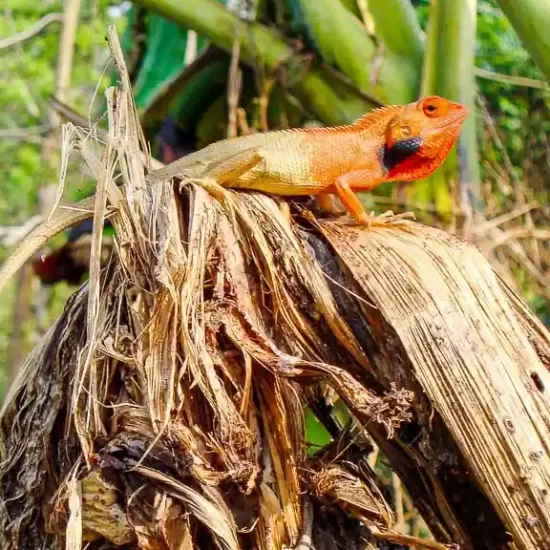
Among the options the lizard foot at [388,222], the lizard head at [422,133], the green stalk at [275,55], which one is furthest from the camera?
the green stalk at [275,55]

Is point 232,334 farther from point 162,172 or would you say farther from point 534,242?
point 534,242

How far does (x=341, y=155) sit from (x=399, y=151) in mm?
162

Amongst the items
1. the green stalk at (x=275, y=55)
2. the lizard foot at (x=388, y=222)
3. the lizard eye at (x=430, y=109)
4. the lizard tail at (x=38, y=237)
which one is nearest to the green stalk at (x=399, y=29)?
the green stalk at (x=275, y=55)

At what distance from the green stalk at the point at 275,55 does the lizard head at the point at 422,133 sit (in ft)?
1.71

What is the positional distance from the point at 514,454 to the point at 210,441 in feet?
1.39

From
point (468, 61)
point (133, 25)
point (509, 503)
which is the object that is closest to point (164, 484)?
point (509, 503)

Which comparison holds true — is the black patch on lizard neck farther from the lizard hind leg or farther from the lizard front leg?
the lizard hind leg

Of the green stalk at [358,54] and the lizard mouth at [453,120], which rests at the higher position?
the lizard mouth at [453,120]

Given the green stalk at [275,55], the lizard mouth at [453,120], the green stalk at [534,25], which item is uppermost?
the green stalk at [534,25]

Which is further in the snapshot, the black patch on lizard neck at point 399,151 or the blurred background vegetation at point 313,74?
the blurred background vegetation at point 313,74

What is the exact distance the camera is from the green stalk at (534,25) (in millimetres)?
1842

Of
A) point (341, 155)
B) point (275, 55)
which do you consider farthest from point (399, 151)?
point (275, 55)

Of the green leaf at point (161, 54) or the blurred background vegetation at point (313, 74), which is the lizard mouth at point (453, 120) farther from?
the green leaf at point (161, 54)

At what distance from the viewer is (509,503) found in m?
1.07
